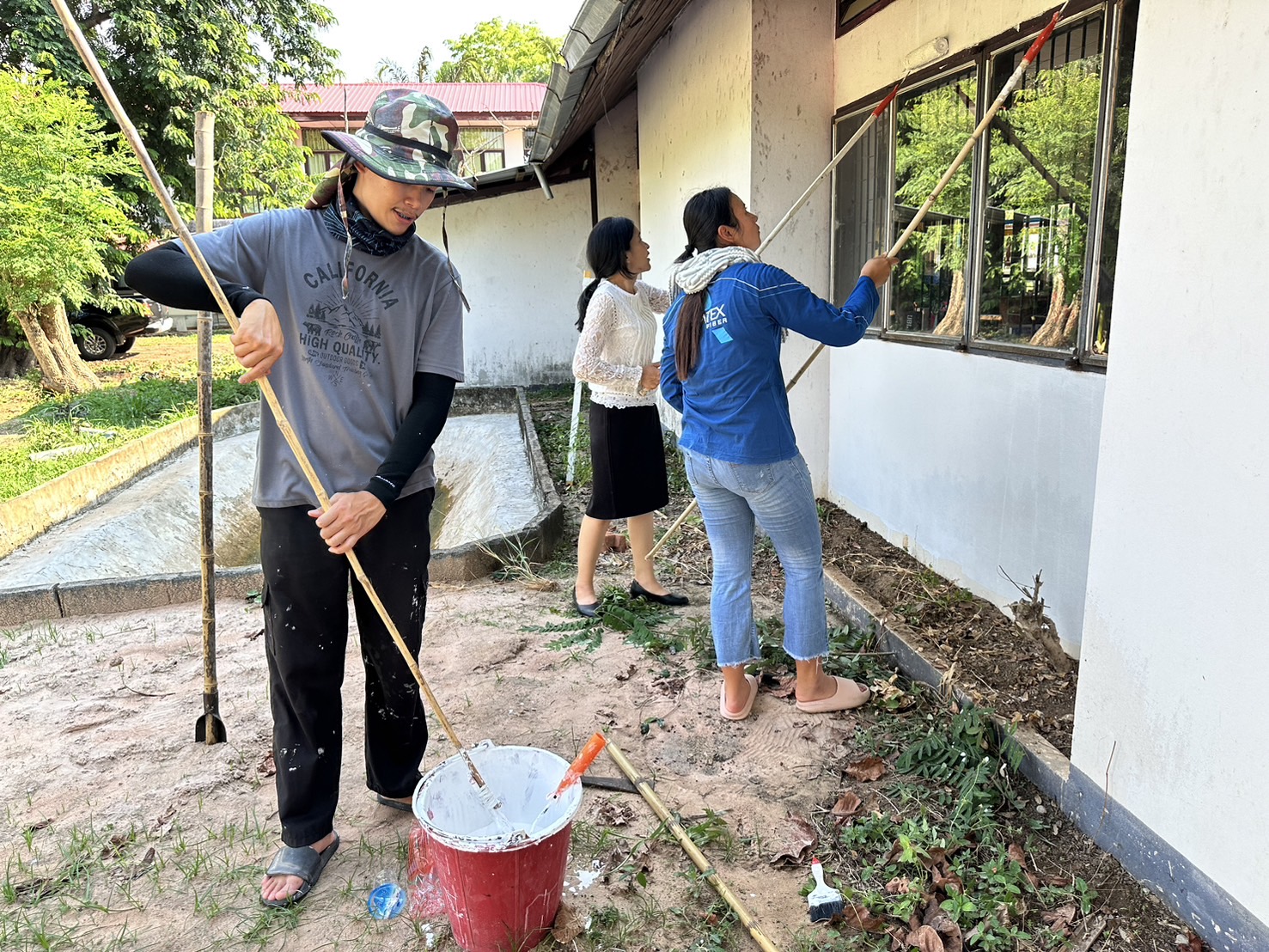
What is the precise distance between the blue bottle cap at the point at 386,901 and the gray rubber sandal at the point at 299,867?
18 centimetres

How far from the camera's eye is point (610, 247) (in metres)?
3.88

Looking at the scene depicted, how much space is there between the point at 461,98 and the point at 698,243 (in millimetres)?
26976

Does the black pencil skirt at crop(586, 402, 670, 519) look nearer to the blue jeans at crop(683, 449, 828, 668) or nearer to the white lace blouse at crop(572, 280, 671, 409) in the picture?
the white lace blouse at crop(572, 280, 671, 409)

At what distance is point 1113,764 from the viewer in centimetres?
223

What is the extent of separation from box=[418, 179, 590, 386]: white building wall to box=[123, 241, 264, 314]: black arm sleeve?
32.9 feet

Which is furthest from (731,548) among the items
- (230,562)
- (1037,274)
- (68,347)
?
(68,347)

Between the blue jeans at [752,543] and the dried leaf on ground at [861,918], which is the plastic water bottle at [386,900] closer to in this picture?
the dried leaf on ground at [861,918]

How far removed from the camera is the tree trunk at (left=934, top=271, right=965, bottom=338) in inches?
158

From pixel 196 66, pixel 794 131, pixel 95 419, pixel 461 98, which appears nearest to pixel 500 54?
pixel 461 98

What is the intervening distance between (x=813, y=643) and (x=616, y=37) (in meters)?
4.88

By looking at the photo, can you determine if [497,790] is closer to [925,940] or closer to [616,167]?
[925,940]

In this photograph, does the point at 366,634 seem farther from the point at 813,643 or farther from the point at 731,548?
the point at 813,643

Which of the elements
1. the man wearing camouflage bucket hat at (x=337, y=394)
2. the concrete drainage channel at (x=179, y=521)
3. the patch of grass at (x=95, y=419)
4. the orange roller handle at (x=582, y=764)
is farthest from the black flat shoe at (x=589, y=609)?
the patch of grass at (x=95, y=419)

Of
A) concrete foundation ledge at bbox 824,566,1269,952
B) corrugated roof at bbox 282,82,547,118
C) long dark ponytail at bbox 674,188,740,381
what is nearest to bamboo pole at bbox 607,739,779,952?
concrete foundation ledge at bbox 824,566,1269,952
